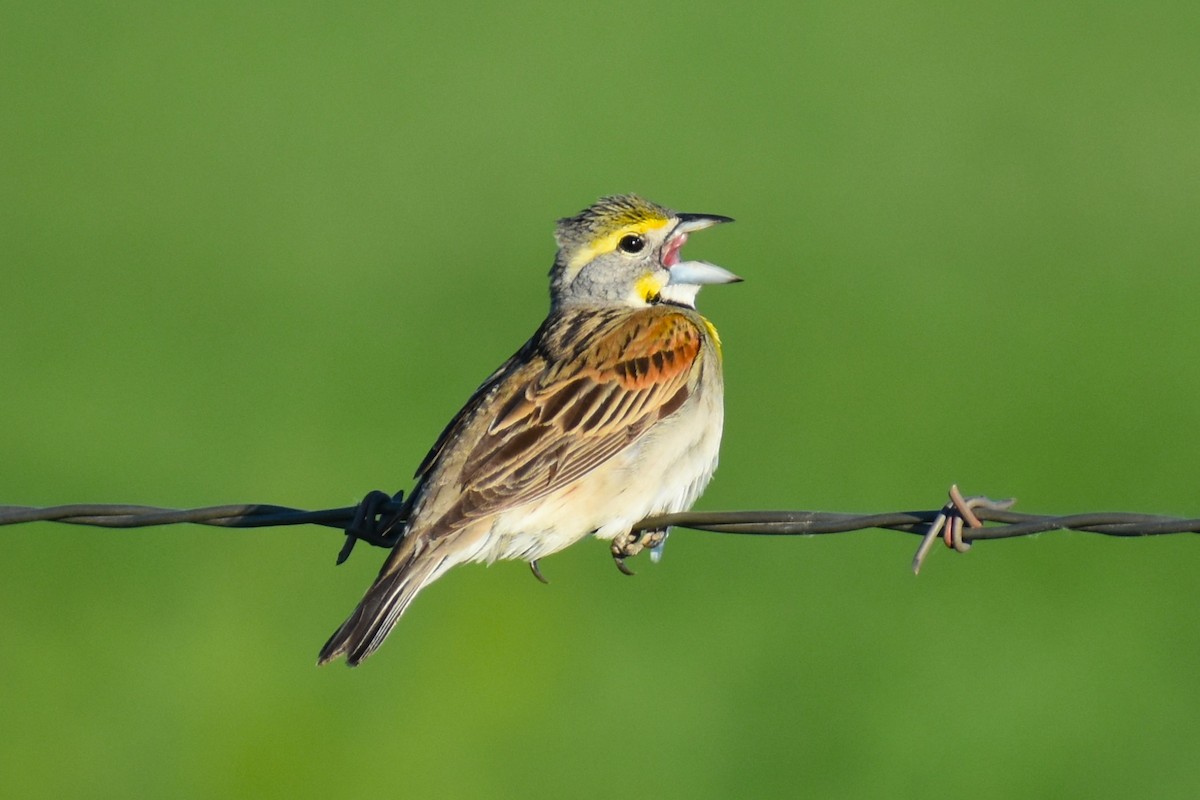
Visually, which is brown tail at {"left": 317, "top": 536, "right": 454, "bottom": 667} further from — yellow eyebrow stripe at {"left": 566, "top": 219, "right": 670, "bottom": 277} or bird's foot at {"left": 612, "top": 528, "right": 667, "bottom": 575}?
yellow eyebrow stripe at {"left": 566, "top": 219, "right": 670, "bottom": 277}

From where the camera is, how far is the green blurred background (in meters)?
10.2

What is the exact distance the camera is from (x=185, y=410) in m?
13.3

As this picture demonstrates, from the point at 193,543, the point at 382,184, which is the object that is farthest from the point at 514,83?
the point at 193,543

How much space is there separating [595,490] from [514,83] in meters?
13.2

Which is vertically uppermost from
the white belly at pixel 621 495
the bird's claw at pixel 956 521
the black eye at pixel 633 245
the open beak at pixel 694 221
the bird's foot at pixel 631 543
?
the open beak at pixel 694 221

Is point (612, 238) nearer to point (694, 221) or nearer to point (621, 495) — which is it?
point (694, 221)

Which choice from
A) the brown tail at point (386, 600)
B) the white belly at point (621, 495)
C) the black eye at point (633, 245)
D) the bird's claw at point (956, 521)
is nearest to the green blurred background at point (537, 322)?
the white belly at point (621, 495)

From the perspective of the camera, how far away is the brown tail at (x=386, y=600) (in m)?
6.71

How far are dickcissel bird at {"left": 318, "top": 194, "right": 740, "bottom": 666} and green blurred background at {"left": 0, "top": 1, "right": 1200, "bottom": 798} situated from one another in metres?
2.71

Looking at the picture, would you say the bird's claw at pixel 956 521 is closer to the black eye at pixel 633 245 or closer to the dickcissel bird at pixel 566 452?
the dickcissel bird at pixel 566 452

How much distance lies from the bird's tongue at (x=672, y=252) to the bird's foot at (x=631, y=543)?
4.52 ft

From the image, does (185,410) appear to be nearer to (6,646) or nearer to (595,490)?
(6,646)

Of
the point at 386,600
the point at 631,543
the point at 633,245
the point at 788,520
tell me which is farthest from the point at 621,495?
the point at 633,245

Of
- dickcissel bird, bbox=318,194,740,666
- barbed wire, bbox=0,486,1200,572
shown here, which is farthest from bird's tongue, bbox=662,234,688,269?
barbed wire, bbox=0,486,1200,572
